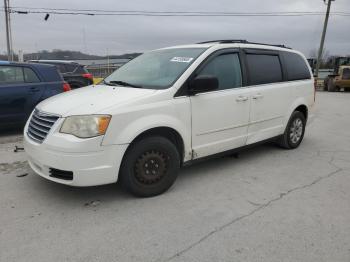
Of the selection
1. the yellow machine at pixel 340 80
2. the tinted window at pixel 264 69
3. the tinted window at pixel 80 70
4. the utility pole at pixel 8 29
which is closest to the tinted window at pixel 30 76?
the tinted window at pixel 264 69

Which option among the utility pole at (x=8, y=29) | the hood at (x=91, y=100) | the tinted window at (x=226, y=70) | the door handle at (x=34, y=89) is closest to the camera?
the hood at (x=91, y=100)

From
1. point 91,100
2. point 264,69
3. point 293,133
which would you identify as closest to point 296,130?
point 293,133

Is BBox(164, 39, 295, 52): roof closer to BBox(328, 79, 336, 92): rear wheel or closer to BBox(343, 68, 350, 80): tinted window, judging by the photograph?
BBox(343, 68, 350, 80): tinted window

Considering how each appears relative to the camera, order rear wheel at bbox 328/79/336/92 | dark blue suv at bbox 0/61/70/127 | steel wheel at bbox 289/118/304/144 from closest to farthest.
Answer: steel wheel at bbox 289/118/304/144
dark blue suv at bbox 0/61/70/127
rear wheel at bbox 328/79/336/92

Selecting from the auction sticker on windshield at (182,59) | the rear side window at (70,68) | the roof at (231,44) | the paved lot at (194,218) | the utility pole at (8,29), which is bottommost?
the paved lot at (194,218)

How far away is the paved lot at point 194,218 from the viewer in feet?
9.77

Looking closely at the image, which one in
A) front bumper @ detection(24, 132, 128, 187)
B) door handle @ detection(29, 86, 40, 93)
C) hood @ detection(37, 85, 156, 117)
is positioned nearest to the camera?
front bumper @ detection(24, 132, 128, 187)

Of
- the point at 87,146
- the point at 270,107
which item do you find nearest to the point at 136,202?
the point at 87,146

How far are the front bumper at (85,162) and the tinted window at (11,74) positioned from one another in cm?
401

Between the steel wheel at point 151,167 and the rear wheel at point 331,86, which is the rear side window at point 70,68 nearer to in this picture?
the steel wheel at point 151,167

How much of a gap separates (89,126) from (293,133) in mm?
4004

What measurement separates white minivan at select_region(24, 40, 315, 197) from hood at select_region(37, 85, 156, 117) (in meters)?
0.01

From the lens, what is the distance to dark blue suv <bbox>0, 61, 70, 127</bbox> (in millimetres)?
7008

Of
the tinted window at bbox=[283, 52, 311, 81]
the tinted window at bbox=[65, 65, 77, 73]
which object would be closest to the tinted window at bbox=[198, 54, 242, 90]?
the tinted window at bbox=[283, 52, 311, 81]
